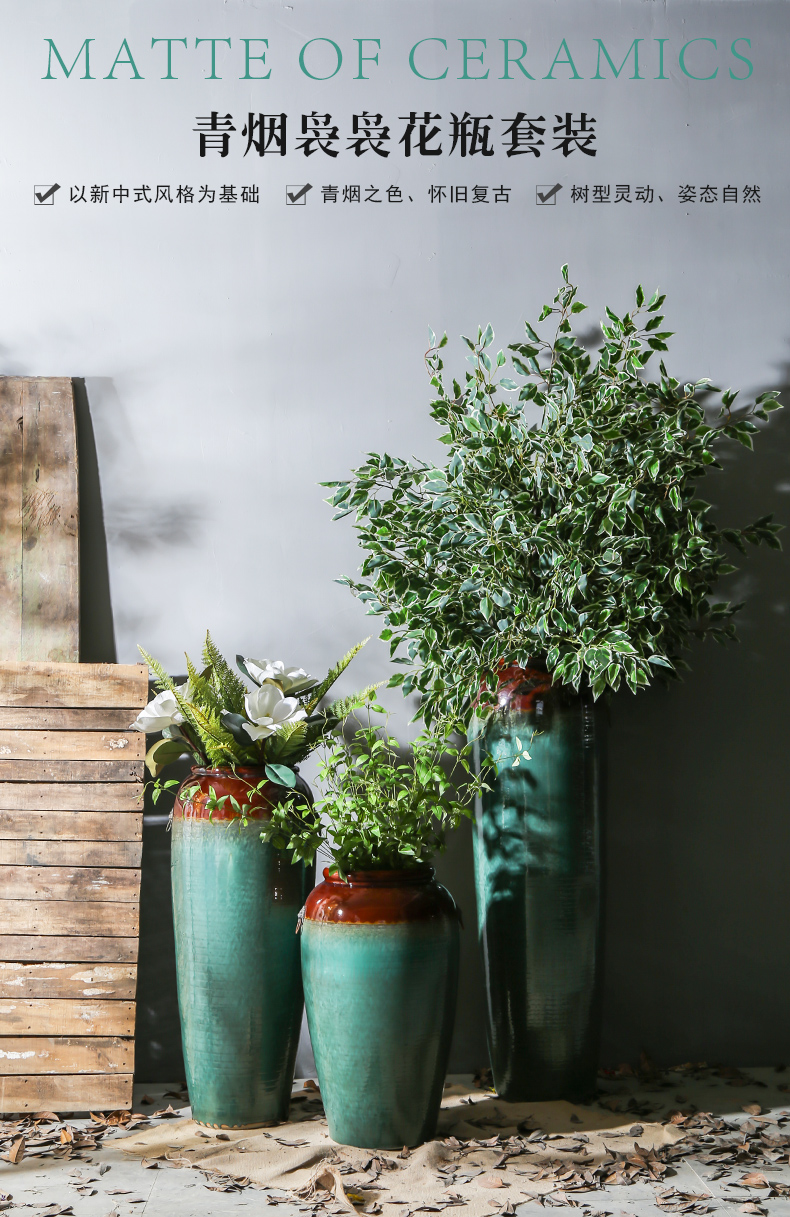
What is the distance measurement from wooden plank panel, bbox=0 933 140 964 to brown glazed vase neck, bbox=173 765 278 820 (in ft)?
1.34

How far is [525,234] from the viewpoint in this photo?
2795 mm

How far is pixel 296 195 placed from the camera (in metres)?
2.78

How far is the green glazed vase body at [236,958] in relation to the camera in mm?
2262

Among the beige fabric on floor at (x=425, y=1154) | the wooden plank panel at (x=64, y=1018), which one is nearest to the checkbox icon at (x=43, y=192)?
the wooden plank panel at (x=64, y=1018)

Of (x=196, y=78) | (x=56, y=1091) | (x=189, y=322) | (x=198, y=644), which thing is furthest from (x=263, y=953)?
(x=196, y=78)

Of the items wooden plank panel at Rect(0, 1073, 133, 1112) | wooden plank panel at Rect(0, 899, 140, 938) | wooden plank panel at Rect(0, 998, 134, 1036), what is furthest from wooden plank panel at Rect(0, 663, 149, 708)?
wooden plank panel at Rect(0, 1073, 133, 1112)

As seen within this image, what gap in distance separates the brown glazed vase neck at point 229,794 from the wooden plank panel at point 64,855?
0.24 meters

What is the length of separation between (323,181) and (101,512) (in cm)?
117

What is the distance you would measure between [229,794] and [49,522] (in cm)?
98

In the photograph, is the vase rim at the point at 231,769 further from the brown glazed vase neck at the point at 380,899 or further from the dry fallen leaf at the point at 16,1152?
the dry fallen leaf at the point at 16,1152

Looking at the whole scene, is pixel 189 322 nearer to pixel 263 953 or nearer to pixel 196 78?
pixel 196 78

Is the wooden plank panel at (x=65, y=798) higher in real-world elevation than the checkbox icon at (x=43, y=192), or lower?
lower

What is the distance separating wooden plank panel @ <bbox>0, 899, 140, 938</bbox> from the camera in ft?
8.05

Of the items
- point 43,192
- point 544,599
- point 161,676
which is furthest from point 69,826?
point 43,192
